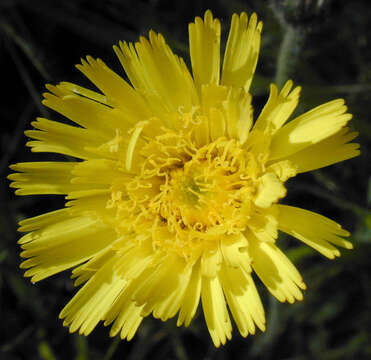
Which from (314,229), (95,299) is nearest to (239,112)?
(314,229)

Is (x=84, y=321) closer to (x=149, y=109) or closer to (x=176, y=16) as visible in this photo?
(x=149, y=109)

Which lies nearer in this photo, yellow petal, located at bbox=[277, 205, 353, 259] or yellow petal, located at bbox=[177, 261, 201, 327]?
yellow petal, located at bbox=[277, 205, 353, 259]

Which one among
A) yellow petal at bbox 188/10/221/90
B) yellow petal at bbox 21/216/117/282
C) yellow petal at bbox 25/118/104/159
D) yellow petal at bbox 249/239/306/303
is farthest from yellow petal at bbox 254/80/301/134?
yellow petal at bbox 21/216/117/282

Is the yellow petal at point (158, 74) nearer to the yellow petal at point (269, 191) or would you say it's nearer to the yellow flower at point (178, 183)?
the yellow flower at point (178, 183)

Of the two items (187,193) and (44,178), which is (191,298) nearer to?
(187,193)

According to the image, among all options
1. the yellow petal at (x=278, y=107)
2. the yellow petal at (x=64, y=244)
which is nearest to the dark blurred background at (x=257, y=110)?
the yellow petal at (x=64, y=244)

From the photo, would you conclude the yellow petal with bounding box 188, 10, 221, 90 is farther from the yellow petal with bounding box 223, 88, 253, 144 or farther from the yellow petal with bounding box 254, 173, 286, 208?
the yellow petal with bounding box 254, 173, 286, 208
